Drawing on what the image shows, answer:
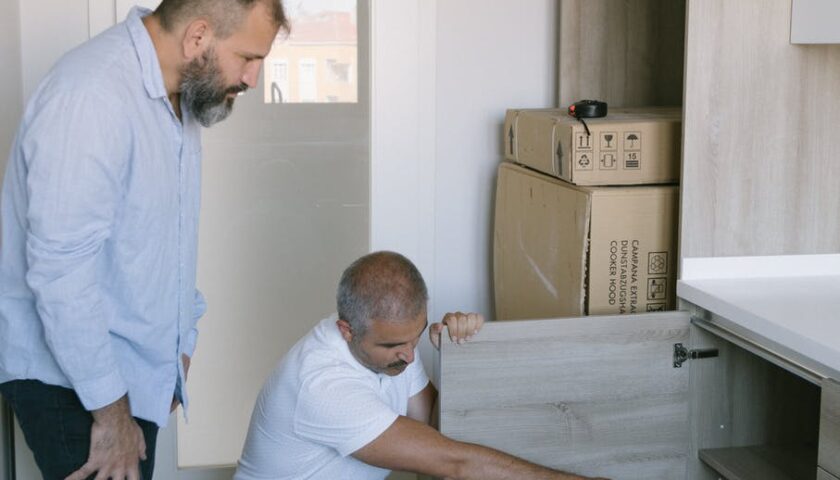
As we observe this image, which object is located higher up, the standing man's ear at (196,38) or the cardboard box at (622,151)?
the standing man's ear at (196,38)

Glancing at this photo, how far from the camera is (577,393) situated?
1952 millimetres

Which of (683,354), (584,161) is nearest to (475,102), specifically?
(584,161)

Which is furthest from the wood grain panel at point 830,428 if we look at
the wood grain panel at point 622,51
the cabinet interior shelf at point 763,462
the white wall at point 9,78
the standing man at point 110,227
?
the white wall at point 9,78

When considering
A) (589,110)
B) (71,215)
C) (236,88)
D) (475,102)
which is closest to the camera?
(71,215)

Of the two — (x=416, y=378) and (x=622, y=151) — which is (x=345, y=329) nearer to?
(x=416, y=378)

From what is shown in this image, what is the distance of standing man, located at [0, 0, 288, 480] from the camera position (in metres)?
1.55

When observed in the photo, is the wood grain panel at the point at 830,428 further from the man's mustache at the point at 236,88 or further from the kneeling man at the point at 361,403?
the man's mustache at the point at 236,88

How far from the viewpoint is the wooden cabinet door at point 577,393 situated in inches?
75.0

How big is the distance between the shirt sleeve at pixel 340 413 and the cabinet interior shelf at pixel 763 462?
2.06ft

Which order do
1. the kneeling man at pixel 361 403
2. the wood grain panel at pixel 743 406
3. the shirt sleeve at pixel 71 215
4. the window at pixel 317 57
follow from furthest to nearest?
the window at pixel 317 57
the wood grain panel at pixel 743 406
the kneeling man at pixel 361 403
the shirt sleeve at pixel 71 215

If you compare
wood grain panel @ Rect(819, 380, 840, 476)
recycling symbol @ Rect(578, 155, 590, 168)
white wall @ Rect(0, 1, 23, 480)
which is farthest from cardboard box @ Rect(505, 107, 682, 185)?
white wall @ Rect(0, 1, 23, 480)

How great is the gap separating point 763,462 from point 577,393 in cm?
40

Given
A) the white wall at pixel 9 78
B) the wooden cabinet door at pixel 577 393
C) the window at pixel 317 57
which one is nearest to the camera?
the wooden cabinet door at pixel 577 393

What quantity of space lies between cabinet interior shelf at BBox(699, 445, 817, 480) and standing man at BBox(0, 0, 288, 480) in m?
0.99
